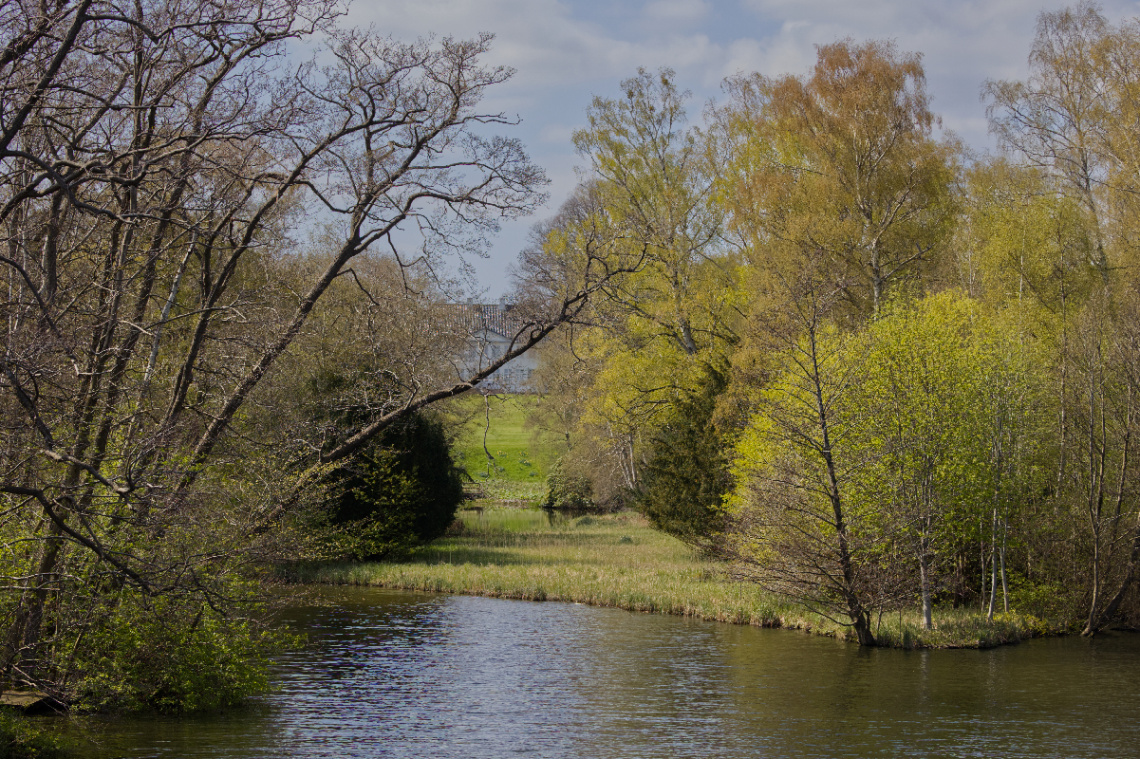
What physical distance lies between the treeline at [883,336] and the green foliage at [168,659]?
7253mm

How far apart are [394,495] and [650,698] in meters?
15.8

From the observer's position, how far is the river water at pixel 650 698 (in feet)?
37.8

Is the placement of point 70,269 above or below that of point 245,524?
above

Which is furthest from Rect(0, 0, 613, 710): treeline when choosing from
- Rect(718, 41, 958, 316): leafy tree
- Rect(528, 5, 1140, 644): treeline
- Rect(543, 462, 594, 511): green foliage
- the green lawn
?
Rect(543, 462, 594, 511): green foliage

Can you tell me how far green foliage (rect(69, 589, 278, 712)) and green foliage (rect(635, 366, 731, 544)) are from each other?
601 inches

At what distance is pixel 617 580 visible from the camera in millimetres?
24719

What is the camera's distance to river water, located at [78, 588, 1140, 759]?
37.8 ft

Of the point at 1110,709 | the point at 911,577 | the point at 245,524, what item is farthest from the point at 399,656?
the point at 1110,709

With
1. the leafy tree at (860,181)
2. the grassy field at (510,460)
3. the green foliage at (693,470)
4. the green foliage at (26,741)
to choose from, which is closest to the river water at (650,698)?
the green foliage at (26,741)

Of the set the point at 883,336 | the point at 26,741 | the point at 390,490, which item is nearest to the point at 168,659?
the point at 26,741

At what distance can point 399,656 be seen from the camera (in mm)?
17125

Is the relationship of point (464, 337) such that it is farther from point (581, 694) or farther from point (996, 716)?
point (996, 716)

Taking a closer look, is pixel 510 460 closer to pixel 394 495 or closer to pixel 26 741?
pixel 394 495

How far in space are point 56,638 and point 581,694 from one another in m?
7.05
